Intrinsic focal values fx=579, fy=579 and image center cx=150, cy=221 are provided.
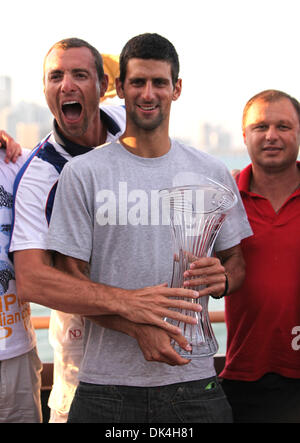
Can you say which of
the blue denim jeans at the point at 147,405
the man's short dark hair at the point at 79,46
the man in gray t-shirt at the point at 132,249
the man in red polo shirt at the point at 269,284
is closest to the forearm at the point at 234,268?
the man in gray t-shirt at the point at 132,249

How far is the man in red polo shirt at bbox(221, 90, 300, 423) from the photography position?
6.42ft

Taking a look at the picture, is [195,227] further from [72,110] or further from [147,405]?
[72,110]

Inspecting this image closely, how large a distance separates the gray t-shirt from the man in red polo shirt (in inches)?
15.6

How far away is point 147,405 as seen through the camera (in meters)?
1.59

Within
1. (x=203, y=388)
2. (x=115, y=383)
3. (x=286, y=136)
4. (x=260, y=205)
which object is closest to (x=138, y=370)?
(x=115, y=383)

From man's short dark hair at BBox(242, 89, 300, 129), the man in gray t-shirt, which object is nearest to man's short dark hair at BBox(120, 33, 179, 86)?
the man in gray t-shirt

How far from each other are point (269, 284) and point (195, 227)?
21.2 inches

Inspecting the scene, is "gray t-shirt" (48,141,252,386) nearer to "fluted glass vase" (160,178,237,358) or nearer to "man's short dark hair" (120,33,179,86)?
"fluted glass vase" (160,178,237,358)

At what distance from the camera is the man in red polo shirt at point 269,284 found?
6.42ft

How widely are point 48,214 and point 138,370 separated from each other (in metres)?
0.55

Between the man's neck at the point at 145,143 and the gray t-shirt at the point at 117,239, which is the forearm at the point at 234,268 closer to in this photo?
the gray t-shirt at the point at 117,239

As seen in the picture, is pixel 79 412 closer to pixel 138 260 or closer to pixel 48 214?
pixel 138 260

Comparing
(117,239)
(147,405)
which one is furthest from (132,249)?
(147,405)
